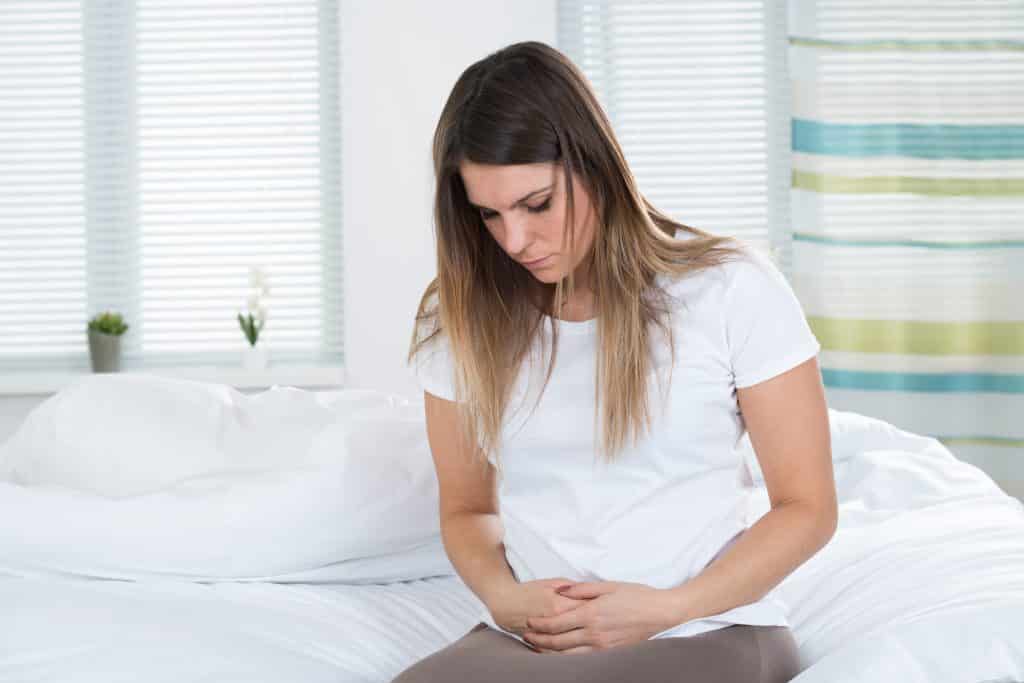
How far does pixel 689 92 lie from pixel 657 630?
2.89 metres

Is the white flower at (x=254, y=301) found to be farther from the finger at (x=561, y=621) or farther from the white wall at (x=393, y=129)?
the finger at (x=561, y=621)

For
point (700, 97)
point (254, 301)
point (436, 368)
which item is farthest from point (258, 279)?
point (436, 368)

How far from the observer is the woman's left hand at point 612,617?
1.16 m

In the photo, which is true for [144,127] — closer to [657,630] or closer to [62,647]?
[62,647]

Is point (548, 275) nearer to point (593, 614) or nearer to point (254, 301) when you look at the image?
point (593, 614)

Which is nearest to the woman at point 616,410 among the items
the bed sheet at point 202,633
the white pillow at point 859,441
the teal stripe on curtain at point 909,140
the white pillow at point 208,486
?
the bed sheet at point 202,633

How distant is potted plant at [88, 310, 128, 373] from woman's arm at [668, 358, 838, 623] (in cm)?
277

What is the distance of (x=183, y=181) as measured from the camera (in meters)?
3.75

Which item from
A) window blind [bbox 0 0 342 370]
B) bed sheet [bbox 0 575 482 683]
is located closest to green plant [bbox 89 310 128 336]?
→ window blind [bbox 0 0 342 370]

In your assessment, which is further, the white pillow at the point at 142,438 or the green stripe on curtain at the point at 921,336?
the green stripe on curtain at the point at 921,336

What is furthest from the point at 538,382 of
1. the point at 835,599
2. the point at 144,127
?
the point at 144,127

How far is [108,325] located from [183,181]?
56cm

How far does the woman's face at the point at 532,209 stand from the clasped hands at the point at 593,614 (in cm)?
38

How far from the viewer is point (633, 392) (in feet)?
4.11
